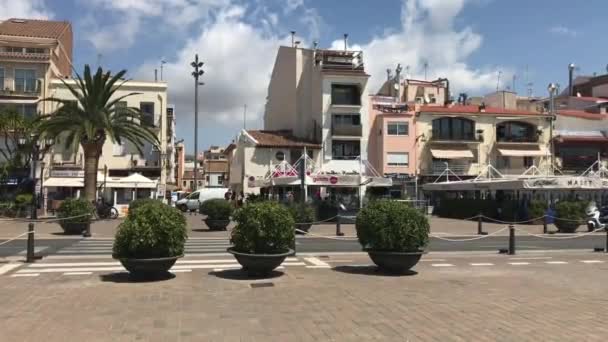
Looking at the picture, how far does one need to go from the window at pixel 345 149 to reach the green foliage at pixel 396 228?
137ft

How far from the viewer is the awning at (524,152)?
55906 mm

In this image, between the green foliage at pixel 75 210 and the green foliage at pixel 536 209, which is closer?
the green foliage at pixel 75 210

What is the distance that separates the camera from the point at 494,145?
56.6 meters

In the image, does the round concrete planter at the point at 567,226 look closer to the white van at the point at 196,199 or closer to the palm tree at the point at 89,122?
the palm tree at the point at 89,122

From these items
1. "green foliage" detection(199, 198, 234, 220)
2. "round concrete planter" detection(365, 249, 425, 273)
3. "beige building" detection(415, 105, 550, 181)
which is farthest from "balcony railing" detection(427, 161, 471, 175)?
"round concrete planter" detection(365, 249, 425, 273)

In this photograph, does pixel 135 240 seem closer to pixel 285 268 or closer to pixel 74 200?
pixel 285 268

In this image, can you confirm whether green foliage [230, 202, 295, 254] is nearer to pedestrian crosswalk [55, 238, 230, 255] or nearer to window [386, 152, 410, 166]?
pedestrian crosswalk [55, 238, 230, 255]

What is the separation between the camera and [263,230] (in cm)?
1084

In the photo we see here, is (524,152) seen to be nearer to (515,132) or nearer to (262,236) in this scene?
(515,132)

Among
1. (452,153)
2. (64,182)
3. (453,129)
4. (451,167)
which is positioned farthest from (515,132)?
(64,182)

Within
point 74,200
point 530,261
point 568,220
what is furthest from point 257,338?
point 568,220

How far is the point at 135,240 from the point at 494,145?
51.0 meters

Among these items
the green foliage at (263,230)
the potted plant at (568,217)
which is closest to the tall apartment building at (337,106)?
the potted plant at (568,217)

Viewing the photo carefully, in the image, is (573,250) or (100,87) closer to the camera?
(573,250)
